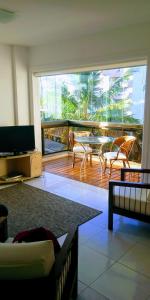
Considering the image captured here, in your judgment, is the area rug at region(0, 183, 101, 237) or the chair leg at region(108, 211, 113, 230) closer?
the chair leg at region(108, 211, 113, 230)

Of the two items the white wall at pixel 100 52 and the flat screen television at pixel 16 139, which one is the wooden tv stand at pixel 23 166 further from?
the white wall at pixel 100 52

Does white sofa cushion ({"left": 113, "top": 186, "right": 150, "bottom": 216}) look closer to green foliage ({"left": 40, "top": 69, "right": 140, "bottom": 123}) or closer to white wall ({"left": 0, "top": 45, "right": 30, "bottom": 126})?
white wall ({"left": 0, "top": 45, "right": 30, "bottom": 126})

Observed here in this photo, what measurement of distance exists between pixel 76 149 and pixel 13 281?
4.08 meters

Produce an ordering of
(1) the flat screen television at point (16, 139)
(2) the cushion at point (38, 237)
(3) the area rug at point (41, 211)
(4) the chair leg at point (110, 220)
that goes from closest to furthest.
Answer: (2) the cushion at point (38, 237) → (4) the chair leg at point (110, 220) → (3) the area rug at point (41, 211) → (1) the flat screen television at point (16, 139)

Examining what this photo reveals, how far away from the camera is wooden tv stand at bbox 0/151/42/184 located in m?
4.46

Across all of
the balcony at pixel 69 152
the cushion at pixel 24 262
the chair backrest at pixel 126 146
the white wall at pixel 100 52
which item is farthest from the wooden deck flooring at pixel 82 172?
the cushion at pixel 24 262

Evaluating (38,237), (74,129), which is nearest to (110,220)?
(38,237)

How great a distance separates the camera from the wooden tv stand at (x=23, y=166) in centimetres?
446

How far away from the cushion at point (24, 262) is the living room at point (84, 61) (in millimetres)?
866

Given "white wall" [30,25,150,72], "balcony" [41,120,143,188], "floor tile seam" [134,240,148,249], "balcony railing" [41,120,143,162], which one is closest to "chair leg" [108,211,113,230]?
"floor tile seam" [134,240,148,249]

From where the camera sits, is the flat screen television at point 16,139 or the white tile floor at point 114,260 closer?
the white tile floor at point 114,260

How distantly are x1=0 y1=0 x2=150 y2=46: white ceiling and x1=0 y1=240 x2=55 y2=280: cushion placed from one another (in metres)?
Answer: 2.28

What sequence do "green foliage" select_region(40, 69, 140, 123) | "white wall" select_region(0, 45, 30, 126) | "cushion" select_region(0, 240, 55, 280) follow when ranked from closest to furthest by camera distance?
1. "cushion" select_region(0, 240, 55, 280)
2. "white wall" select_region(0, 45, 30, 126)
3. "green foliage" select_region(40, 69, 140, 123)

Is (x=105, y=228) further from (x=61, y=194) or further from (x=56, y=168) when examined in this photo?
(x=56, y=168)
